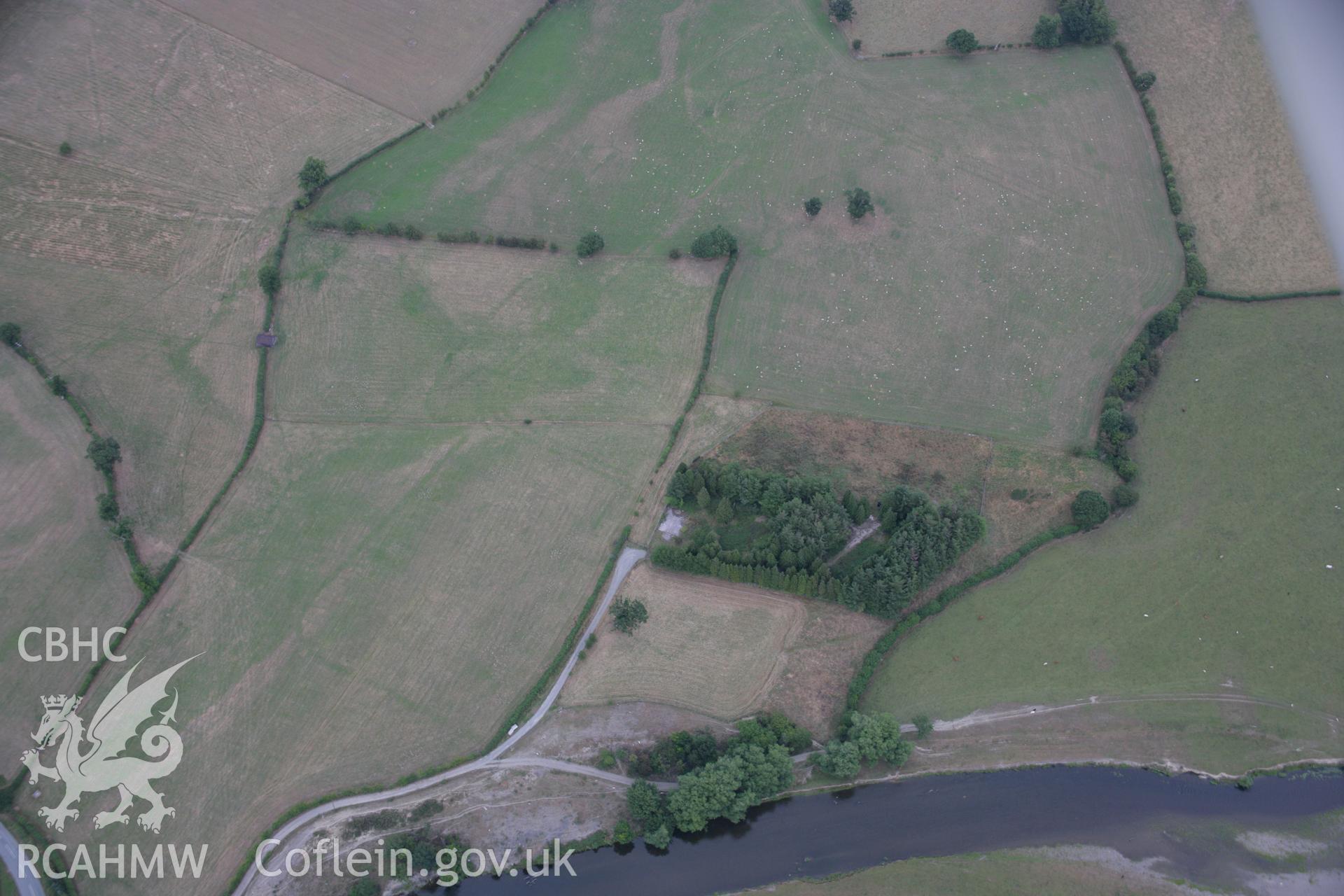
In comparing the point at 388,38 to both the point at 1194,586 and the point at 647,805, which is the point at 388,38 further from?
the point at 1194,586

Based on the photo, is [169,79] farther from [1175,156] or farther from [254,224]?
[1175,156]

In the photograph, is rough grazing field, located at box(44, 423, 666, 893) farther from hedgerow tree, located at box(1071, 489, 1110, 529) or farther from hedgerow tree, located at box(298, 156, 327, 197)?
hedgerow tree, located at box(1071, 489, 1110, 529)

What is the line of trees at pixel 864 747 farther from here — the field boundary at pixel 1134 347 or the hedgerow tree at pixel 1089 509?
the hedgerow tree at pixel 1089 509

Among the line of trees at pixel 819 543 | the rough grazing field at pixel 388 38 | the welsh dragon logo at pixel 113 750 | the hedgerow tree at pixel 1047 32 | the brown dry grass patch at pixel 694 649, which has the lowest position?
the welsh dragon logo at pixel 113 750

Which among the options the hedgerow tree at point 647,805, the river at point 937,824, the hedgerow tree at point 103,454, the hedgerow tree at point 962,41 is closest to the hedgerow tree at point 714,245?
the hedgerow tree at point 962,41

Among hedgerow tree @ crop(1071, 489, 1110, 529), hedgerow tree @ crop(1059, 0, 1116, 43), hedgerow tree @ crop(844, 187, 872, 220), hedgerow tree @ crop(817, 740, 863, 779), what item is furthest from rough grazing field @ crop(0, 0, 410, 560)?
hedgerow tree @ crop(1059, 0, 1116, 43)

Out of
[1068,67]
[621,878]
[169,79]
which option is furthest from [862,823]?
[169,79]
